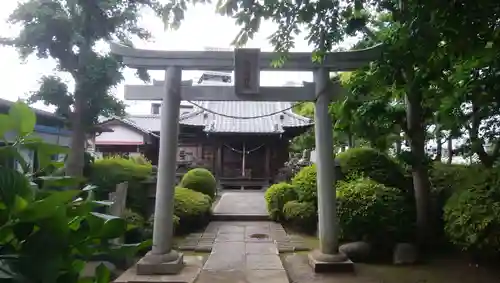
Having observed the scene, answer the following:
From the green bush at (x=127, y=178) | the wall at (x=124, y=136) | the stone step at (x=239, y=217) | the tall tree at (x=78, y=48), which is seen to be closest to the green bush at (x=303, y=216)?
the stone step at (x=239, y=217)

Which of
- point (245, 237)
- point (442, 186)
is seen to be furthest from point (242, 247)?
point (442, 186)

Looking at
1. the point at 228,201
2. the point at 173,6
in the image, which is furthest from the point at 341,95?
the point at 228,201

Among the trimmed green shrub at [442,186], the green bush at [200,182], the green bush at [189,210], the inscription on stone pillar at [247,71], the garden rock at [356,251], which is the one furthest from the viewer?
the green bush at [200,182]

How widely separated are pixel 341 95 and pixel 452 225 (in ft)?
8.53

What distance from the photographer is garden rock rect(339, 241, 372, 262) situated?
21.9 ft

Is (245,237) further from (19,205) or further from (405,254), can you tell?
(19,205)

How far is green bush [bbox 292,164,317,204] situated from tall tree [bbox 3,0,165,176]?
4785mm

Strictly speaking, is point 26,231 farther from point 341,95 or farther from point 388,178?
point 388,178

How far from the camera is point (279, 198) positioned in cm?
1014

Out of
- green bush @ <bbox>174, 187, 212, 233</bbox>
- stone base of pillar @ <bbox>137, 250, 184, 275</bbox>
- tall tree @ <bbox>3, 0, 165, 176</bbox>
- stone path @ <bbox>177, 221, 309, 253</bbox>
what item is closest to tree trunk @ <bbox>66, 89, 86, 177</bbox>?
tall tree @ <bbox>3, 0, 165, 176</bbox>

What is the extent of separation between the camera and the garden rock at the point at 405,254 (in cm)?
652

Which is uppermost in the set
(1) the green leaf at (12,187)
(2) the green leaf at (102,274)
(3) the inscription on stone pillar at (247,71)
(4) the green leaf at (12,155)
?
(3) the inscription on stone pillar at (247,71)

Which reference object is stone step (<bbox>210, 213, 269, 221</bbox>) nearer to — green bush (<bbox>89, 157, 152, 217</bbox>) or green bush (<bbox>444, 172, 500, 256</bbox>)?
green bush (<bbox>89, 157, 152, 217</bbox>)

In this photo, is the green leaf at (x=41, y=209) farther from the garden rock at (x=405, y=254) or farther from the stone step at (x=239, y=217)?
the stone step at (x=239, y=217)
